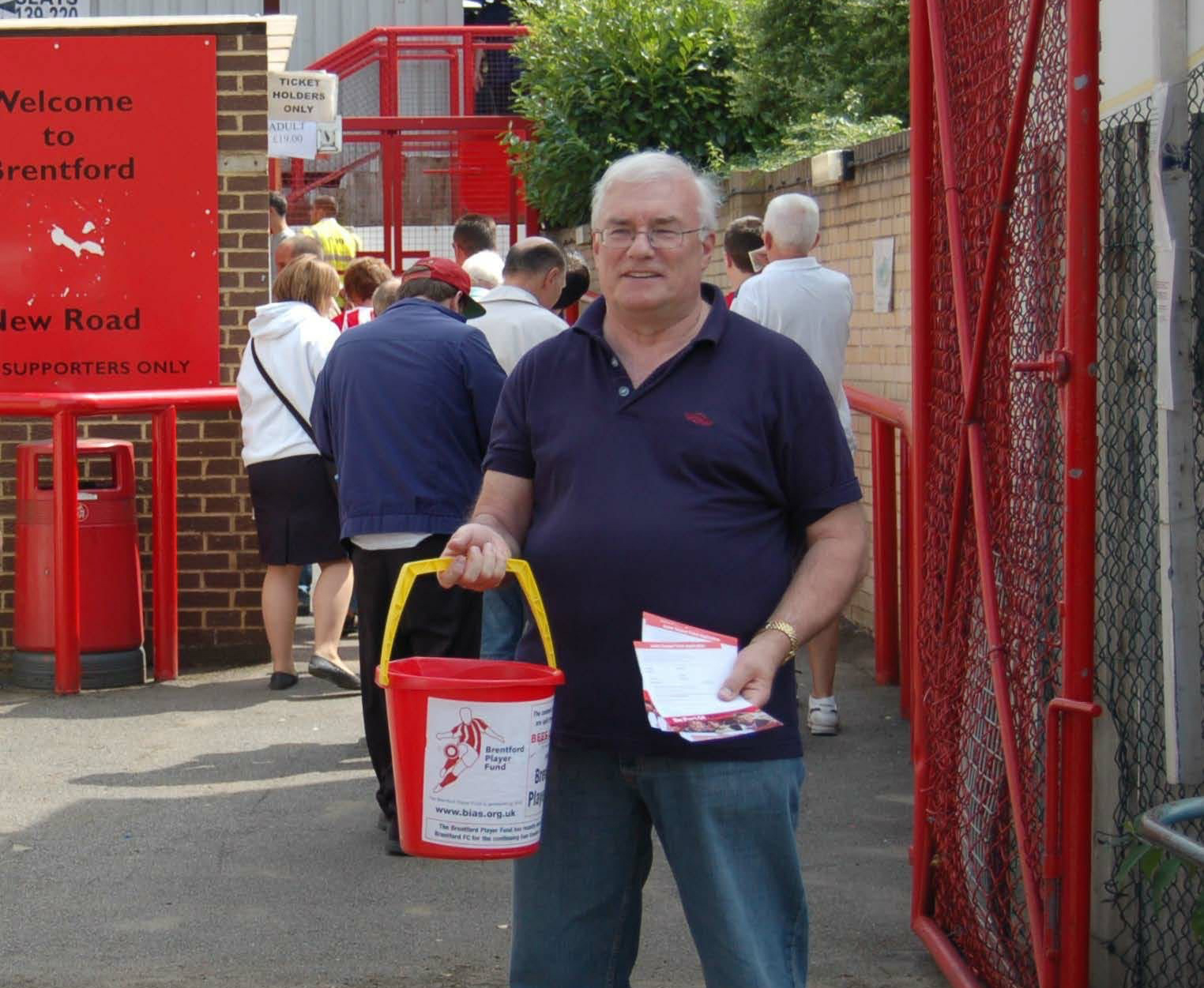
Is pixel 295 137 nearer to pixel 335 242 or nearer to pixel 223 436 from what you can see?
pixel 335 242

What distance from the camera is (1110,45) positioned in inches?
159

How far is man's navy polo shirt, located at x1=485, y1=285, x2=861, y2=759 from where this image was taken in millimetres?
3170

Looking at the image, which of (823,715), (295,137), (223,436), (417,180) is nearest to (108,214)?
(223,436)

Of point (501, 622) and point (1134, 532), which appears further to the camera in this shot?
point (501, 622)

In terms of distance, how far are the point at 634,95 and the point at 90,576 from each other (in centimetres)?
895

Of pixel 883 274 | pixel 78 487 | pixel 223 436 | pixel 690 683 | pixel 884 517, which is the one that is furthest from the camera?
pixel 223 436

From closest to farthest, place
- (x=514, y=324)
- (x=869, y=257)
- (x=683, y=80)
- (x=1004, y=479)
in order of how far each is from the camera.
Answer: (x=1004, y=479), (x=514, y=324), (x=869, y=257), (x=683, y=80)

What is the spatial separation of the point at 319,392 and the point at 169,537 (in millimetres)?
2510

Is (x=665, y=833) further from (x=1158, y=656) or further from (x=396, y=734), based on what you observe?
(x=1158, y=656)

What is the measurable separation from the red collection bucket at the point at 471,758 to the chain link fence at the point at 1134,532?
139cm

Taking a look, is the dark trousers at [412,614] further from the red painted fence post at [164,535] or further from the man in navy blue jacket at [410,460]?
the red painted fence post at [164,535]

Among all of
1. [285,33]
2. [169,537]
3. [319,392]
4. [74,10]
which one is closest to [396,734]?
[319,392]

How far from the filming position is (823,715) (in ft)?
22.9

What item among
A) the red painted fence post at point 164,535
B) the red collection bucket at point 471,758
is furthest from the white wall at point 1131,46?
the red painted fence post at point 164,535
